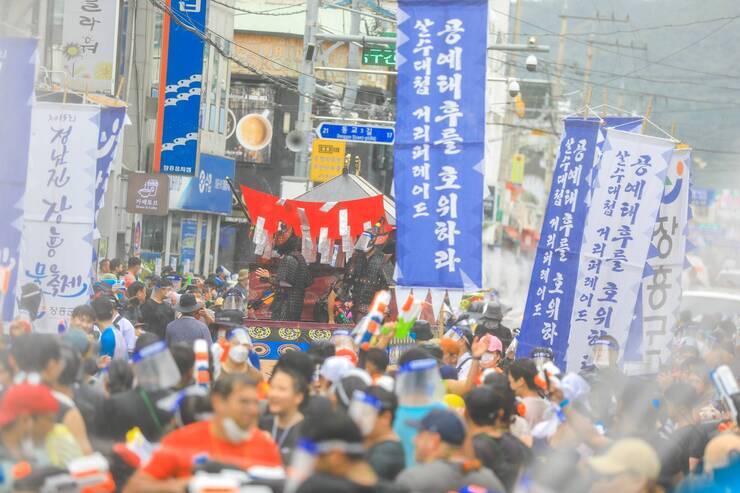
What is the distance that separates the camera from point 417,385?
7.05 m

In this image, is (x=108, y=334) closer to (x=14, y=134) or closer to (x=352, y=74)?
(x=14, y=134)

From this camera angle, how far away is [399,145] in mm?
11125

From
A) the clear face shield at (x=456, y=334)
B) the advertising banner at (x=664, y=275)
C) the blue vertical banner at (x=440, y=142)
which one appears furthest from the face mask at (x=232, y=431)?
the advertising banner at (x=664, y=275)

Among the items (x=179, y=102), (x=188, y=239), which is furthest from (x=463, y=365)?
(x=188, y=239)

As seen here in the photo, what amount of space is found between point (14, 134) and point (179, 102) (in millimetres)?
17426

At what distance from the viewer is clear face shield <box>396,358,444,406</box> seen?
7016 mm

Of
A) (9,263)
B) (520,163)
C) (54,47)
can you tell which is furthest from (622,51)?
(9,263)

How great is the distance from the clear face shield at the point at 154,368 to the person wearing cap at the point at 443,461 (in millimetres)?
1593

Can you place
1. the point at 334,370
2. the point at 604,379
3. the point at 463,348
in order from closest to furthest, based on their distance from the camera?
the point at 334,370
the point at 604,379
the point at 463,348

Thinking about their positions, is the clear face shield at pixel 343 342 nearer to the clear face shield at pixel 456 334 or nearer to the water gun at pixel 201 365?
the water gun at pixel 201 365

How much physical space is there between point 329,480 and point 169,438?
49.1 inches

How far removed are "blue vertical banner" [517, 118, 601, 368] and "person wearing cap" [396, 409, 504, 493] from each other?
7.47 m

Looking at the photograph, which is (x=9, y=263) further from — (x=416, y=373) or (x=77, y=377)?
(x=416, y=373)

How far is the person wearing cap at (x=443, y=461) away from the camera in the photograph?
5.80m
